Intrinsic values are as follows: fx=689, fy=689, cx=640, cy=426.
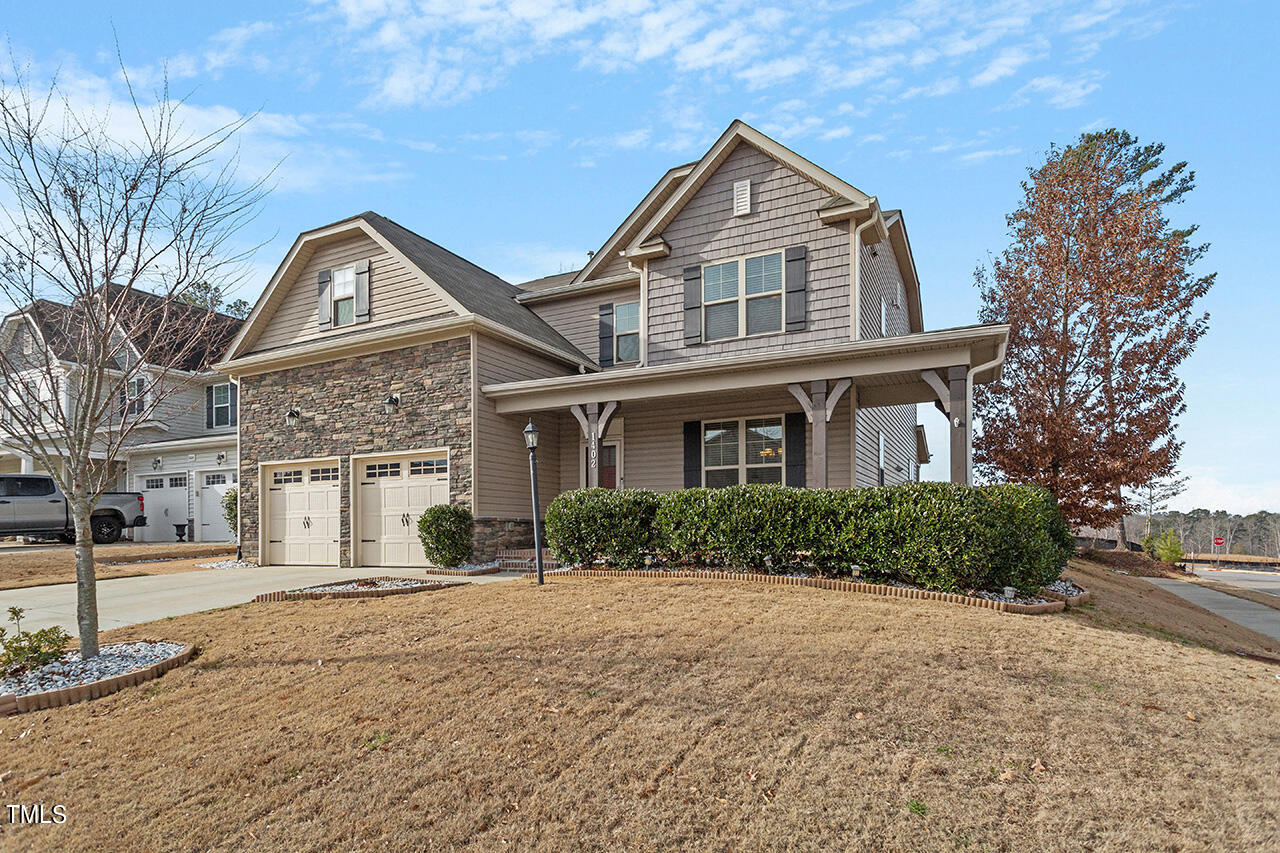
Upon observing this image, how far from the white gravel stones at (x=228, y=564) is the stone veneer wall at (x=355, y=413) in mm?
245

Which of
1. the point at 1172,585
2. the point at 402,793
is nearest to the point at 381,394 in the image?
the point at 402,793

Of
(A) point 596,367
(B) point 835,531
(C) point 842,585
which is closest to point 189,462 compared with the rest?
(A) point 596,367

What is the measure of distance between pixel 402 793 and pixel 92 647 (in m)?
4.18

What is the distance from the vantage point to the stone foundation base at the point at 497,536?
468 inches

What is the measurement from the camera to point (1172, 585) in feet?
45.9

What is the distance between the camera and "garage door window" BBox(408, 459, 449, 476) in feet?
41.2

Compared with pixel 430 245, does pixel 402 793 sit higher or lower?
lower

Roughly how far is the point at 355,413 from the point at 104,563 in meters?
6.76

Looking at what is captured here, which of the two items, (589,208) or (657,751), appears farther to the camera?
(589,208)

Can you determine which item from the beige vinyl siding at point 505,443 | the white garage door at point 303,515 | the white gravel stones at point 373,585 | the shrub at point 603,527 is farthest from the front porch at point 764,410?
the white garage door at point 303,515

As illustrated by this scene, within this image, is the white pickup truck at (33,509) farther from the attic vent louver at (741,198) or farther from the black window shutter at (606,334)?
the attic vent louver at (741,198)

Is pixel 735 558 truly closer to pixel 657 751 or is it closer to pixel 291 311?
pixel 657 751

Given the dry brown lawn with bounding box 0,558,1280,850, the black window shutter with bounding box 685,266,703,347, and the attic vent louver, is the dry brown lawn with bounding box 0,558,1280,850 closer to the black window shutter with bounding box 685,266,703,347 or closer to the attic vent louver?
the black window shutter with bounding box 685,266,703,347

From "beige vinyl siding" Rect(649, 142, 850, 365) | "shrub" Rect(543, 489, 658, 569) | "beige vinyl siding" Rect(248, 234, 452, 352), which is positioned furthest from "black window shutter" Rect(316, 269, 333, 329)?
"shrub" Rect(543, 489, 658, 569)
